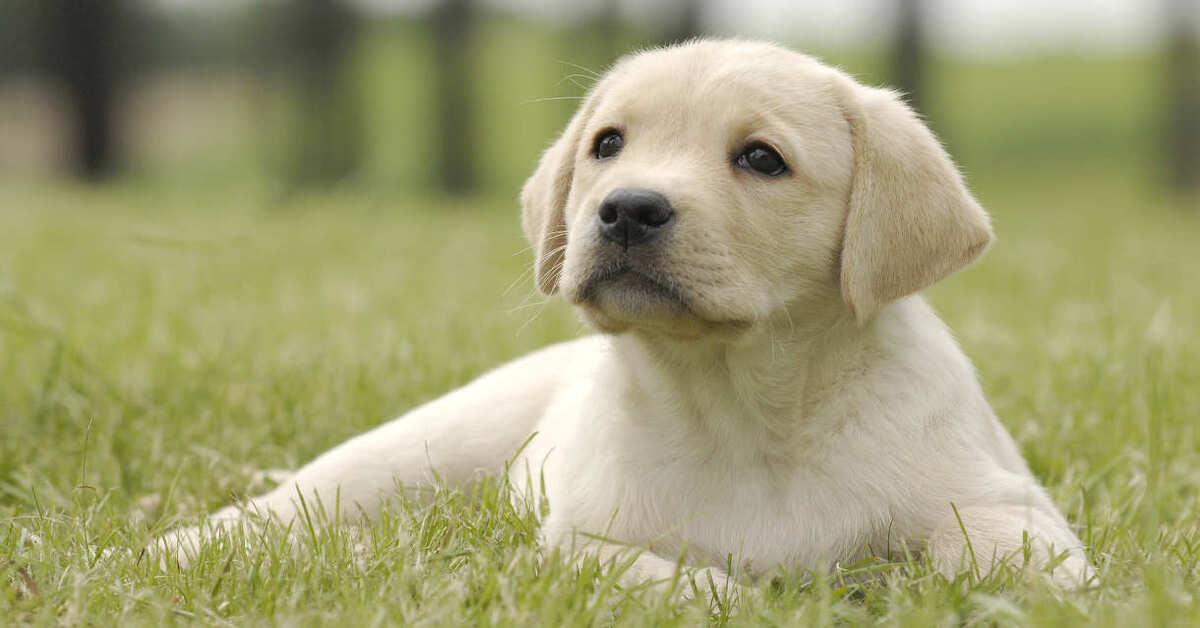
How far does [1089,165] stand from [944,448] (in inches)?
1056

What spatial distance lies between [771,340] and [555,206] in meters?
0.83

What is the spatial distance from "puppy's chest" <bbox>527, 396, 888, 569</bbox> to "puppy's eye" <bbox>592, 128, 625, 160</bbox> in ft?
2.46

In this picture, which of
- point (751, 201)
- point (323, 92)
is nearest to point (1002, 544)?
point (751, 201)

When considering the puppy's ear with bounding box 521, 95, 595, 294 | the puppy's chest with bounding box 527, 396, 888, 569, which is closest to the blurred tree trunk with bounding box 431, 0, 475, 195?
the puppy's ear with bounding box 521, 95, 595, 294

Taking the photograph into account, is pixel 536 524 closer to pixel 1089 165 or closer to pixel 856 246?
pixel 856 246

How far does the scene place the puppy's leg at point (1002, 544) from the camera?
2.89 metres

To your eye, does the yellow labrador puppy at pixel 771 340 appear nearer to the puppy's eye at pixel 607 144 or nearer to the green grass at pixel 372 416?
the puppy's eye at pixel 607 144

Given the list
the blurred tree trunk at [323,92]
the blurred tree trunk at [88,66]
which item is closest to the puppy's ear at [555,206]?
the blurred tree trunk at [323,92]

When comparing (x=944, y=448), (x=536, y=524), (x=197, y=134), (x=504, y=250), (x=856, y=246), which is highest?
(x=856, y=246)

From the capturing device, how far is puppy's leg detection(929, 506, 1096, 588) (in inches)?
114

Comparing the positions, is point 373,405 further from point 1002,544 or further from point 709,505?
point 1002,544

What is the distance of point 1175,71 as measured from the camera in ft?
65.7

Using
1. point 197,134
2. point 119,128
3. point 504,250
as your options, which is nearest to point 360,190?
point 504,250

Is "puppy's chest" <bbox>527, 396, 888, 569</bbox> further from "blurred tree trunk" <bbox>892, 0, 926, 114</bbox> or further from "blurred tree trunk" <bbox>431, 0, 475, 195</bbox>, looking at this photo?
"blurred tree trunk" <bbox>431, 0, 475, 195</bbox>
